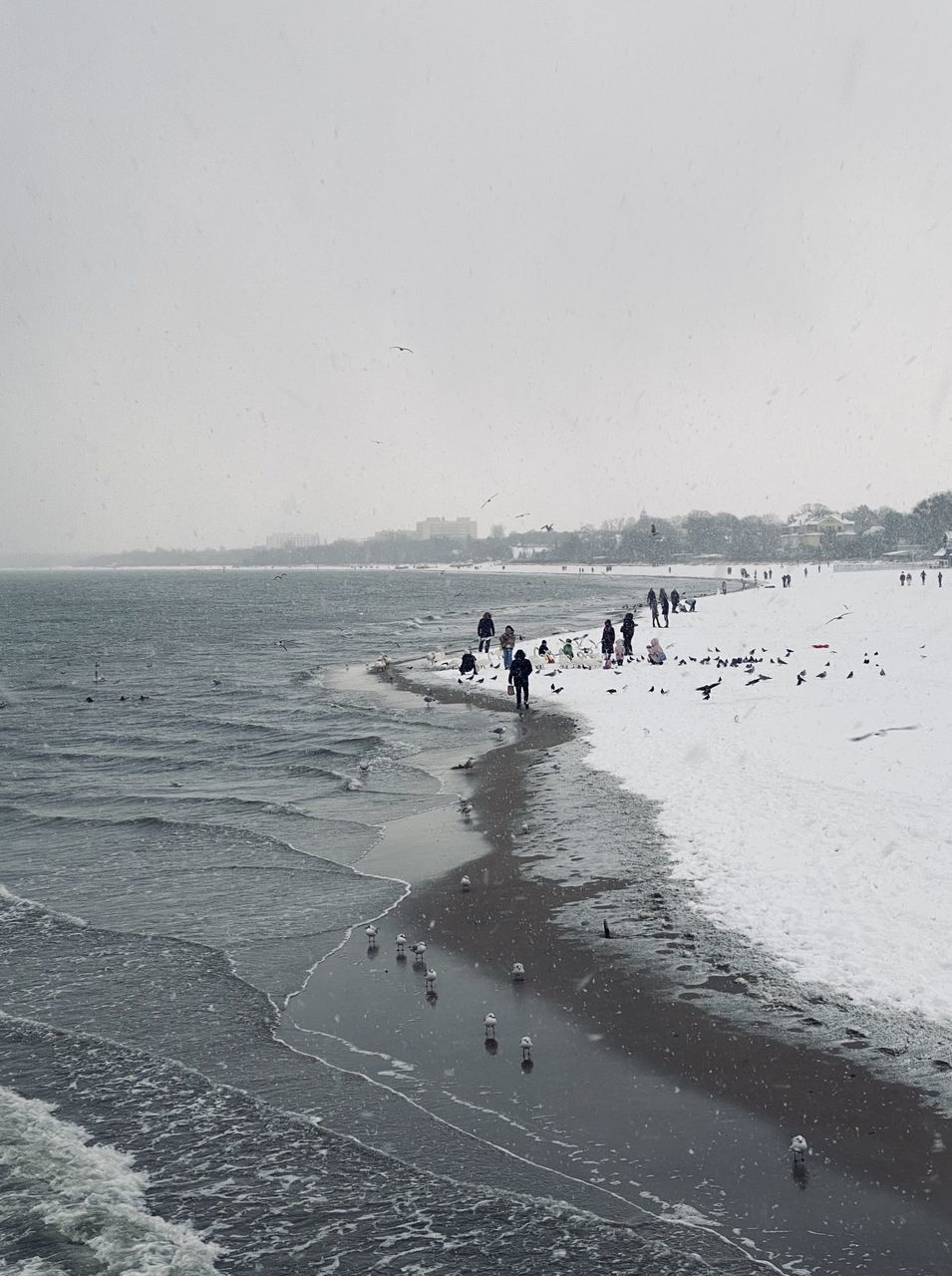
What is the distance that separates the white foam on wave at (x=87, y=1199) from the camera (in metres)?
6.25

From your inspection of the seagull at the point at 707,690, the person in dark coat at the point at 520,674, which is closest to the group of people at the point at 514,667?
the person in dark coat at the point at 520,674

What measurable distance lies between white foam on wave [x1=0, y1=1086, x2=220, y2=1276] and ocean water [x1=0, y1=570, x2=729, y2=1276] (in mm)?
18

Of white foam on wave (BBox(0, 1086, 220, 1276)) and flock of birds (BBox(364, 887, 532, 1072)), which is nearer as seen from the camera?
white foam on wave (BBox(0, 1086, 220, 1276))

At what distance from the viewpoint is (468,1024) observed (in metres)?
9.19

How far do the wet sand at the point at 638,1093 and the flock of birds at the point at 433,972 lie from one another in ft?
0.30

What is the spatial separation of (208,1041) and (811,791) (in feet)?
36.7

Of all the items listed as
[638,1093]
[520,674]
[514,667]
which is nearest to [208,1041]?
[638,1093]

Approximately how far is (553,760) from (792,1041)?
1317cm

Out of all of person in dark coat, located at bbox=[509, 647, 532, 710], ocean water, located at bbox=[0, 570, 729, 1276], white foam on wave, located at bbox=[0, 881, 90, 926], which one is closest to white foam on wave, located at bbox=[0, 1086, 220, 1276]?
ocean water, located at bbox=[0, 570, 729, 1276]

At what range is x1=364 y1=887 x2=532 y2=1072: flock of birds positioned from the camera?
8469 millimetres

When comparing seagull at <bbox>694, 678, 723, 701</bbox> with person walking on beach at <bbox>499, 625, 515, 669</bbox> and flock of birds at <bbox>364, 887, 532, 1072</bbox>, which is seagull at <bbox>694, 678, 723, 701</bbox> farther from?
flock of birds at <bbox>364, 887, 532, 1072</bbox>

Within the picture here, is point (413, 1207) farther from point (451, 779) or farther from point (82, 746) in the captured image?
point (82, 746)

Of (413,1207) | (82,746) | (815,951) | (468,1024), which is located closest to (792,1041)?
(815,951)

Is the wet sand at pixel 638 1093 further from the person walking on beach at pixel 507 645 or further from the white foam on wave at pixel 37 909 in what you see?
the person walking on beach at pixel 507 645
